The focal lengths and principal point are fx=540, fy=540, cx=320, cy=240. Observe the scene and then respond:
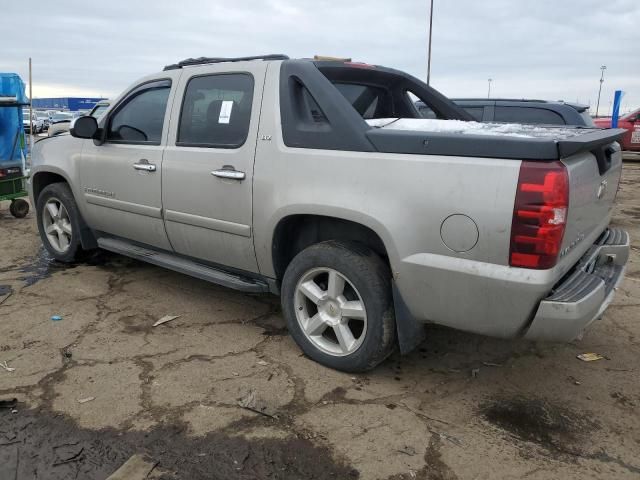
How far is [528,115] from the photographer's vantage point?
715 cm

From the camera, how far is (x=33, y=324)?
3.89 m

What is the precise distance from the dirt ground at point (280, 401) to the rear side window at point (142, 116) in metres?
1.33

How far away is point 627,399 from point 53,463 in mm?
2941

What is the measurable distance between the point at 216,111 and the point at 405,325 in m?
1.91

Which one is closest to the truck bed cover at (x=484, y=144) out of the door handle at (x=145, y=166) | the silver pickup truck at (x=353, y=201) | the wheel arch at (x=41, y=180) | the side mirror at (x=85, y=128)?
the silver pickup truck at (x=353, y=201)

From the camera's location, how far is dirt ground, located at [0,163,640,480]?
2.43m

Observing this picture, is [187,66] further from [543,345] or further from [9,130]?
[9,130]

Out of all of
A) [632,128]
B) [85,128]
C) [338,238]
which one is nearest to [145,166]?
[85,128]

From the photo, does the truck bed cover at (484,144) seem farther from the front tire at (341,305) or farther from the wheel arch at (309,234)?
the front tire at (341,305)

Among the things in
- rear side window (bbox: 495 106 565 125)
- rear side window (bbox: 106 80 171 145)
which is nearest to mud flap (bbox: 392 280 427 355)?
rear side window (bbox: 106 80 171 145)

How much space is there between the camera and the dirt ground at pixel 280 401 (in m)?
2.43

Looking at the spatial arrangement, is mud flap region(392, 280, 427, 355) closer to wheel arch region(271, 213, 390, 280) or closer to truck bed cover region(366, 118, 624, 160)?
wheel arch region(271, 213, 390, 280)

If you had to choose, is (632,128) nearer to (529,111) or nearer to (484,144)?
(529,111)

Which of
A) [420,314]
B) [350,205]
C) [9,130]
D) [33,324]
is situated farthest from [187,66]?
[9,130]
